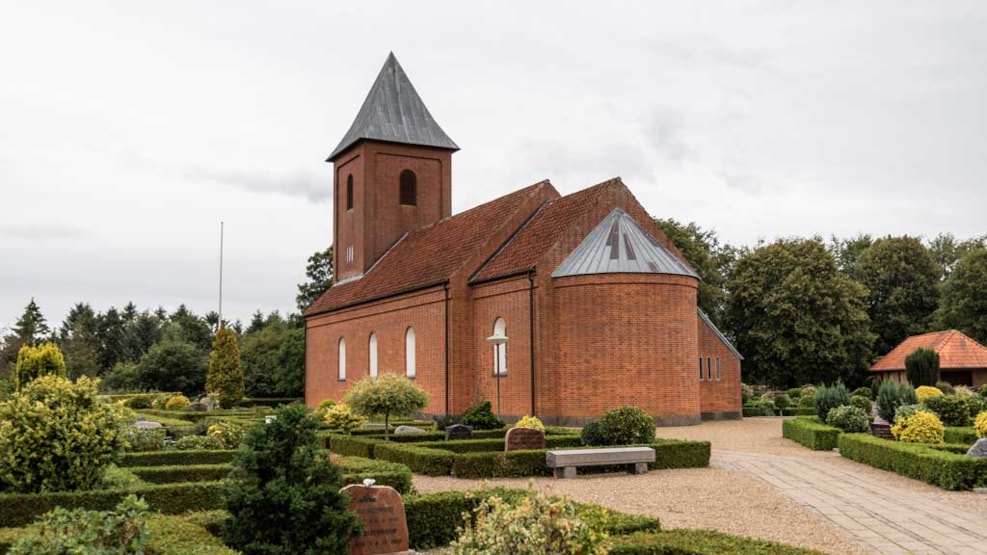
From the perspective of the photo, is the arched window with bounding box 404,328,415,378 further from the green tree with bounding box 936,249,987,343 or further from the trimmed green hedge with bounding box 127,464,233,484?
the green tree with bounding box 936,249,987,343

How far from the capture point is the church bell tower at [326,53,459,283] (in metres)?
36.7

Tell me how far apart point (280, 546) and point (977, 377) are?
144ft

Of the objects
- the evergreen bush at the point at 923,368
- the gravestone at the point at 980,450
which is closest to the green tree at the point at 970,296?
the evergreen bush at the point at 923,368

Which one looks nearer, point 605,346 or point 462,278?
point 605,346

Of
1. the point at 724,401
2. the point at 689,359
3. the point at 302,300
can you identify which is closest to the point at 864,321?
the point at 724,401

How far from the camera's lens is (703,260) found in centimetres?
4591

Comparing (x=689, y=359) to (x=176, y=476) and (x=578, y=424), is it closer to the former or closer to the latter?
(x=578, y=424)

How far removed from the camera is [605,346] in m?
24.6

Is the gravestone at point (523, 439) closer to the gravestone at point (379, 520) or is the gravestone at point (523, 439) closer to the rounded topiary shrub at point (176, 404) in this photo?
the gravestone at point (379, 520)

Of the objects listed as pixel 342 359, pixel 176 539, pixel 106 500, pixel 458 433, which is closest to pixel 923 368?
pixel 342 359

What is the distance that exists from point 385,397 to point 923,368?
24.9 meters

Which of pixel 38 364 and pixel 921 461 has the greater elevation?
pixel 38 364

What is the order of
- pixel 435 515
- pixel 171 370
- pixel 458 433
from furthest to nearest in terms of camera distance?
pixel 171 370 < pixel 458 433 < pixel 435 515

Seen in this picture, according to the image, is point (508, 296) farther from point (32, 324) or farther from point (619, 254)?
point (32, 324)
